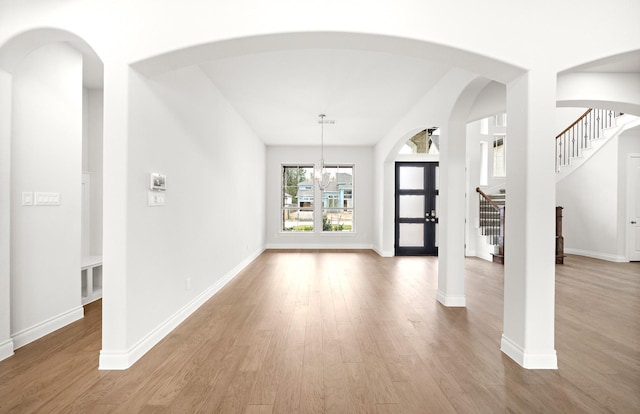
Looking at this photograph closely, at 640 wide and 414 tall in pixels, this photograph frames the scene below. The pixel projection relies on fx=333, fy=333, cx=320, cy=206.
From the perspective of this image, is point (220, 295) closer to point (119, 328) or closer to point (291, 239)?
point (119, 328)

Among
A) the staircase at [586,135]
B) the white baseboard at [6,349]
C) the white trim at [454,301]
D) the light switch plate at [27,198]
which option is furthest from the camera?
the staircase at [586,135]

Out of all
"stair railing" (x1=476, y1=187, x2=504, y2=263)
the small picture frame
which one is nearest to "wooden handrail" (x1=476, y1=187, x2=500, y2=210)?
"stair railing" (x1=476, y1=187, x2=504, y2=263)

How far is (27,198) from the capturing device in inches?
117

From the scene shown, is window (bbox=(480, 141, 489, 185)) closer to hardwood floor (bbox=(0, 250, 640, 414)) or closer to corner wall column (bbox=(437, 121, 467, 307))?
hardwood floor (bbox=(0, 250, 640, 414))

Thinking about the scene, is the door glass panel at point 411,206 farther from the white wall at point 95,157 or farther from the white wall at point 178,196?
the white wall at point 95,157

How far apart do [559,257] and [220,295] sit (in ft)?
22.8

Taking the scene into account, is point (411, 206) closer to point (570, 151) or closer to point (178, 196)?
point (570, 151)

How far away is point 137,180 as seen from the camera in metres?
2.64

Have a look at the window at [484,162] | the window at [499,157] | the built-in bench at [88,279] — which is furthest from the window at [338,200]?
the built-in bench at [88,279]

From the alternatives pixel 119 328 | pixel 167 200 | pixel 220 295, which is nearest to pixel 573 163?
pixel 220 295

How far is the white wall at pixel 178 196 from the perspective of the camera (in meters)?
2.65

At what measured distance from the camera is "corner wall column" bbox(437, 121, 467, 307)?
4.08 metres

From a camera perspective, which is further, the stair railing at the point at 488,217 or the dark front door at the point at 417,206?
the dark front door at the point at 417,206

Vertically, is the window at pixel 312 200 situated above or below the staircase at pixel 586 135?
below
